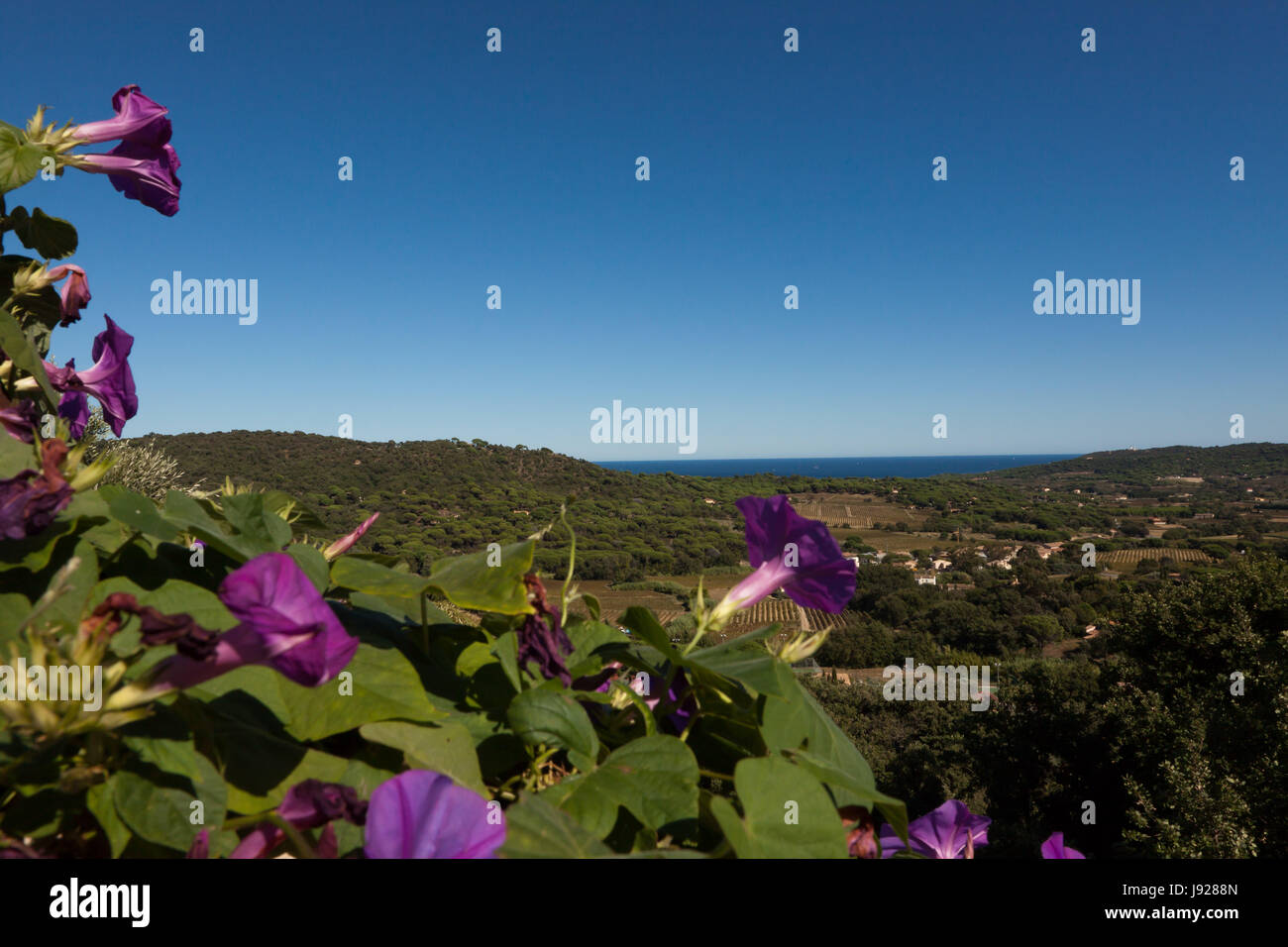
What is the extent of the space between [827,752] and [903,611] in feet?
163

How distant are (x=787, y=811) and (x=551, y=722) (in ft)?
0.80

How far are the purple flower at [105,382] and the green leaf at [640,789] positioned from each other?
1.26m

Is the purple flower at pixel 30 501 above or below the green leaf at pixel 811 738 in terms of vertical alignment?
above

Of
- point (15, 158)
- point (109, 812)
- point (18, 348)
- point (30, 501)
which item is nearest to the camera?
point (109, 812)

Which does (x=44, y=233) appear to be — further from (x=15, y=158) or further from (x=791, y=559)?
(x=791, y=559)

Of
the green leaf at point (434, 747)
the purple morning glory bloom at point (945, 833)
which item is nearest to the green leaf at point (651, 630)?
the green leaf at point (434, 747)

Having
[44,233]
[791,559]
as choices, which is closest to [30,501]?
[791,559]

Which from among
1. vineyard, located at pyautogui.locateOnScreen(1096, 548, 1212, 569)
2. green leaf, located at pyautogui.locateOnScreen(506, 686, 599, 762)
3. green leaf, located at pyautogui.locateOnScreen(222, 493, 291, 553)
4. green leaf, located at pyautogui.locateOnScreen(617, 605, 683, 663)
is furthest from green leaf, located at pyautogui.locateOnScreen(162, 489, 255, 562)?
vineyard, located at pyautogui.locateOnScreen(1096, 548, 1212, 569)

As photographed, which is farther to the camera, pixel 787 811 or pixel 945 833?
pixel 945 833

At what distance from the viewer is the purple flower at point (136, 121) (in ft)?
4.48

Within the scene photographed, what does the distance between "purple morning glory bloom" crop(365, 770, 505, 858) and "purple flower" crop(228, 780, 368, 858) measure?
3cm

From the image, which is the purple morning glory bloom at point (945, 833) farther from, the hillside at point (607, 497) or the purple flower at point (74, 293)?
the purple flower at point (74, 293)

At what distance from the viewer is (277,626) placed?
1.87 feet

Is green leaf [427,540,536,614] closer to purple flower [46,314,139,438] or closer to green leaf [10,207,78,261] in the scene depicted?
purple flower [46,314,139,438]
